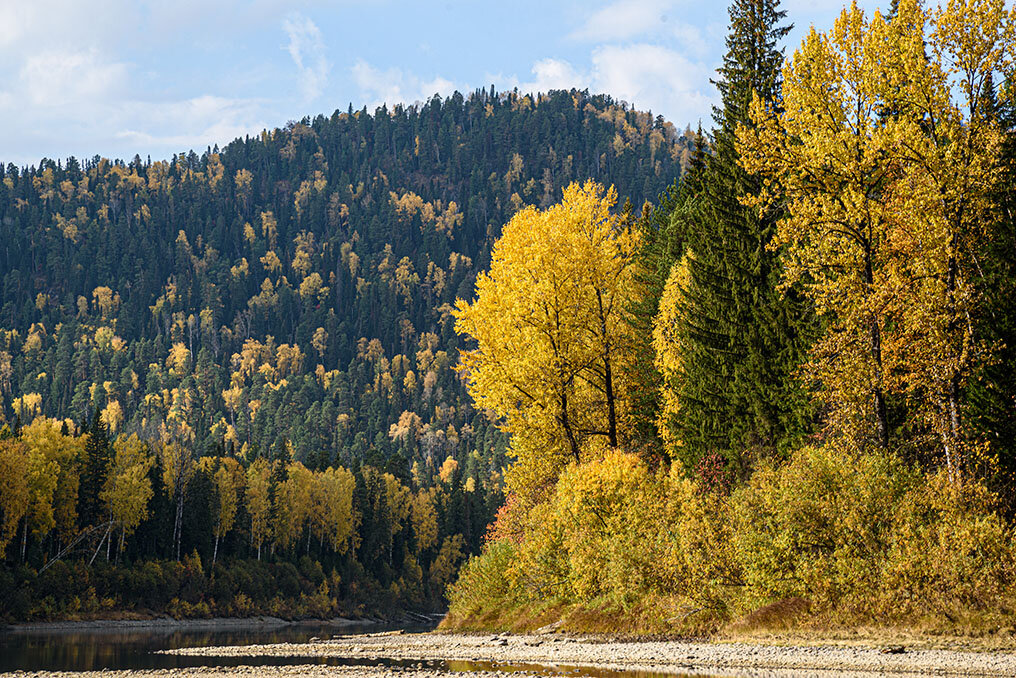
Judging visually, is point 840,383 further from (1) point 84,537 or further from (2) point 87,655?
(1) point 84,537

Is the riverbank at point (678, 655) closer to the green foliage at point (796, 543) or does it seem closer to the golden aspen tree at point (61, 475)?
the green foliage at point (796, 543)

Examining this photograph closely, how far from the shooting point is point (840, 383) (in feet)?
87.6

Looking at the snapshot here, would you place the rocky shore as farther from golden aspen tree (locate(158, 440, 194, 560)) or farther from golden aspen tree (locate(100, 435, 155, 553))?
golden aspen tree (locate(158, 440, 194, 560))

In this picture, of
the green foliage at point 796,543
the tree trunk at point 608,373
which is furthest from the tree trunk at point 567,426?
the green foliage at point 796,543

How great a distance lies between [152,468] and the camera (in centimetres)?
10394

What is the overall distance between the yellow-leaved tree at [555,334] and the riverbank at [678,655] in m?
8.17

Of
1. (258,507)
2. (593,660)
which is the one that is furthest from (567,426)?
(258,507)

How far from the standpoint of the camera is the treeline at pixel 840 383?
81.8 ft

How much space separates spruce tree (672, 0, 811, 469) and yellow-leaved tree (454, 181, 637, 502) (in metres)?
3.64

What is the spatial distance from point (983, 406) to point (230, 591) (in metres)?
91.7

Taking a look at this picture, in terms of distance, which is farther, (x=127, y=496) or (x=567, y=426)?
(x=127, y=496)

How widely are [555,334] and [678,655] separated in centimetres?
1598

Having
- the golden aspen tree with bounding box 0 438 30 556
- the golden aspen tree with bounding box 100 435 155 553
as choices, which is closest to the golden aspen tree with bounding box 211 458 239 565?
the golden aspen tree with bounding box 100 435 155 553

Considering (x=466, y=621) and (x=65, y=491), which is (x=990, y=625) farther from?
(x=65, y=491)
